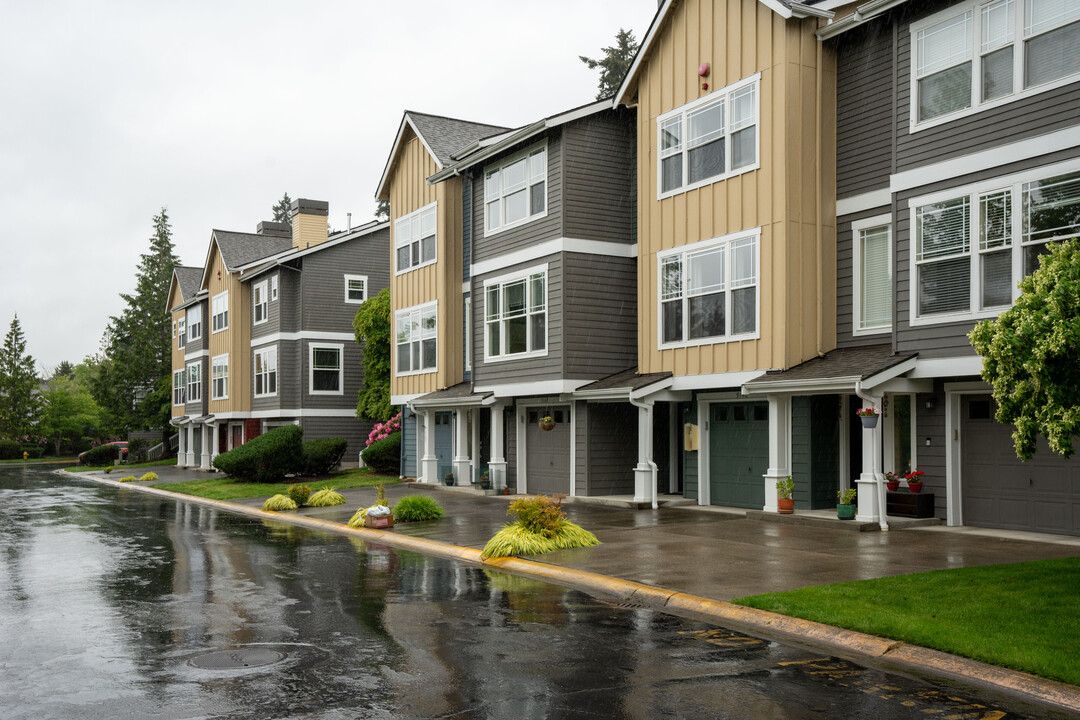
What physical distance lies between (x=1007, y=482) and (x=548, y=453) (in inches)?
490

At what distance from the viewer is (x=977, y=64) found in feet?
51.0

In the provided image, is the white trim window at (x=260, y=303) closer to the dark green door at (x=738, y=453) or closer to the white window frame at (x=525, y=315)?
the white window frame at (x=525, y=315)

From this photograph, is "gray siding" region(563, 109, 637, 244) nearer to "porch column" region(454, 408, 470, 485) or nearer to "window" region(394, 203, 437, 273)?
"window" region(394, 203, 437, 273)

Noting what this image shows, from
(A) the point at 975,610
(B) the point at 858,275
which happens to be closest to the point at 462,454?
(B) the point at 858,275

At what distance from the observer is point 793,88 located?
18.5 metres

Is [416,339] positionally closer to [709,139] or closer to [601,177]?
[601,177]

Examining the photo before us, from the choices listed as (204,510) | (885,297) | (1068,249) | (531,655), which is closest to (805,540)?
(885,297)

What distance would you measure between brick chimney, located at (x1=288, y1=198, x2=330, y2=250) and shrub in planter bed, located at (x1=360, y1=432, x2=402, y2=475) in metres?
15.9

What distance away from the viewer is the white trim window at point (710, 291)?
63.6ft

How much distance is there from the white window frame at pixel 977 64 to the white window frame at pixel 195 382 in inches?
1763

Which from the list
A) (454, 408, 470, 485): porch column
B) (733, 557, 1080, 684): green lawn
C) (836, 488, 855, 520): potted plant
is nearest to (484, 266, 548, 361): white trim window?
(454, 408, 470, 485): porch column

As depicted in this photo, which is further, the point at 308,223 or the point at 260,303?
the point at 308,223

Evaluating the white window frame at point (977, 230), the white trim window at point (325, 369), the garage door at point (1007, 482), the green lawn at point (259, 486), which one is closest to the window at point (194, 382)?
the white trim window at point (325, 369)

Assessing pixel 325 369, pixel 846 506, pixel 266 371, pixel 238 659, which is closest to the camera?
pixel 238 659
